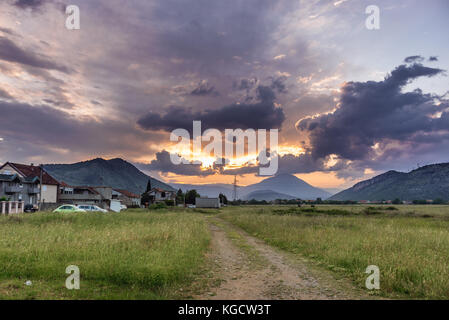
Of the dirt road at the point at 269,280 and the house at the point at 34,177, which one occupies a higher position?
the house at the point at 34,177

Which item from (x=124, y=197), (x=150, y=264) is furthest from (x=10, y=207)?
(x=124, y=197)

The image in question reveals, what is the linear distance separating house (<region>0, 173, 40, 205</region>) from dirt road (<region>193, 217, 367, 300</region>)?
235 ft

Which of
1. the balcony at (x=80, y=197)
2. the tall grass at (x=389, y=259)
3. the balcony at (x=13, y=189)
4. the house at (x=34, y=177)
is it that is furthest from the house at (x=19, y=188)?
the tall grass at (x=389, y=259)

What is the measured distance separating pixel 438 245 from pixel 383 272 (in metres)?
7.81

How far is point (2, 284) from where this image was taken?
872 cm

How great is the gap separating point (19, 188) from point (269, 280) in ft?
272

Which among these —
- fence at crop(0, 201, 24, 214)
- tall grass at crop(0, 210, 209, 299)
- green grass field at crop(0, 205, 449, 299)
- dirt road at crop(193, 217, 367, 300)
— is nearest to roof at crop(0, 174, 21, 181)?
fence at crop(0, 201, 24, 214)

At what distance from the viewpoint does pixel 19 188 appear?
74.6 m

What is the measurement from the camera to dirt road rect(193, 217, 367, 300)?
8609mm

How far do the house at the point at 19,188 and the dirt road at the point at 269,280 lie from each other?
7159cm

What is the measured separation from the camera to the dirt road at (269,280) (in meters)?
8.61

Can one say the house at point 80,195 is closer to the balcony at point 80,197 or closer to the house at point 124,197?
the balcony at point 80,197
